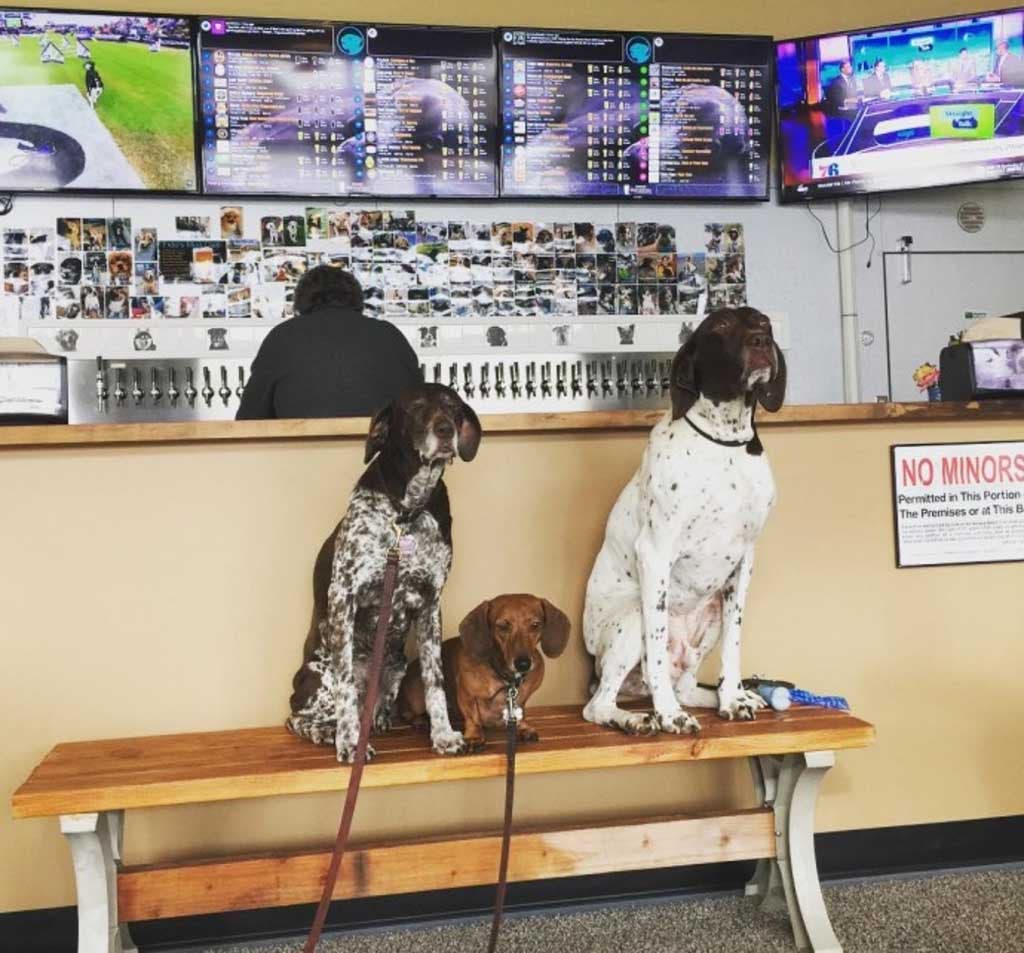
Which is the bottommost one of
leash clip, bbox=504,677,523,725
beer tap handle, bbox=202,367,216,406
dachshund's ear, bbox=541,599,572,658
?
leash clip, bbox=504,677,523,725

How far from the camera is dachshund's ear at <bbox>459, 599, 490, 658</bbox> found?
2.27 metres

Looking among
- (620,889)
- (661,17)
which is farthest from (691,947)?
(661,17)

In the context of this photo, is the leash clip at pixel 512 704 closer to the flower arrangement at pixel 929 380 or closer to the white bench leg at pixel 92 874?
the white bench leg at pixel 92 874

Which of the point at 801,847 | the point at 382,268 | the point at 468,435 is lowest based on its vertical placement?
the point at 801,847

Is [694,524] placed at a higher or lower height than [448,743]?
higher

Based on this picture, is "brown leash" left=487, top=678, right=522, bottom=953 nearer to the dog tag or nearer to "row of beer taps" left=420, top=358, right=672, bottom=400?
the dog tag

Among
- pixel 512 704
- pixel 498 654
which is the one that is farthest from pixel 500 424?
pixel 512 704

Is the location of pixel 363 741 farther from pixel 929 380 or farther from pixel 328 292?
pixel 929 380

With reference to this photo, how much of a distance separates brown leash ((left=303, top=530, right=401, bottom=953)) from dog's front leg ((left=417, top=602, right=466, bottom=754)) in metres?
0.10

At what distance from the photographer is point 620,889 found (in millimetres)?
2795

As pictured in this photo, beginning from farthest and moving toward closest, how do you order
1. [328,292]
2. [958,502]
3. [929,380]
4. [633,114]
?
[633,114], [929,380], [328,292], [958,502]

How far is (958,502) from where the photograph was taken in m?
2.96

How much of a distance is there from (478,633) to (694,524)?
49 centimetres

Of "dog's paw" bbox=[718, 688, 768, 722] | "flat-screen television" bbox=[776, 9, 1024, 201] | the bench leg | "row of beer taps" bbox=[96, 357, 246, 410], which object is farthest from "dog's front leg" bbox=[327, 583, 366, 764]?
"flat-screen television" bbox=[776, 9, 1024, 201]
